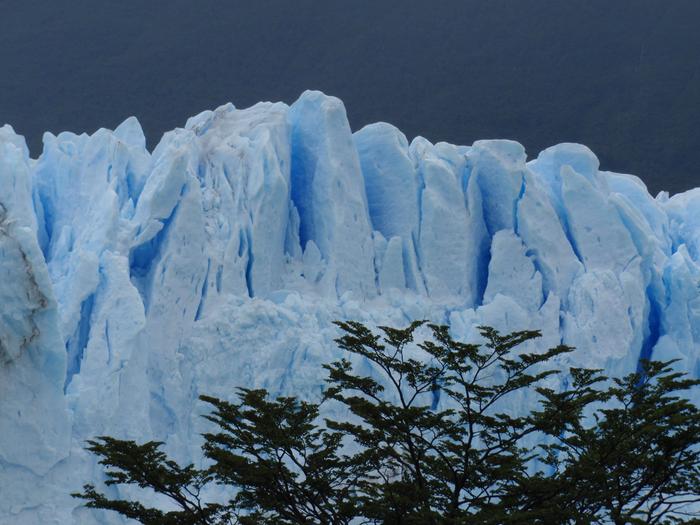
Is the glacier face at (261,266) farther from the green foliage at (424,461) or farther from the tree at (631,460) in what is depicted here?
the tree at (631,460)

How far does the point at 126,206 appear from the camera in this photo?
18109 millimetres

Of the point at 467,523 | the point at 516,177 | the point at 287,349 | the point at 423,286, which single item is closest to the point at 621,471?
the point at 467,523

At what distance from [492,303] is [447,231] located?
1655 millimetres

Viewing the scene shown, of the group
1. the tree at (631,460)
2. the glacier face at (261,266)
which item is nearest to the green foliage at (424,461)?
the tree at (631,460)

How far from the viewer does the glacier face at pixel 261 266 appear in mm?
14992

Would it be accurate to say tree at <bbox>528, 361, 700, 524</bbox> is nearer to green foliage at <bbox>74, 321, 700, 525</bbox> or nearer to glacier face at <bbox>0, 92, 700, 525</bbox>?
green foliage at <bbox>74, 321, 700, 525</bbox>

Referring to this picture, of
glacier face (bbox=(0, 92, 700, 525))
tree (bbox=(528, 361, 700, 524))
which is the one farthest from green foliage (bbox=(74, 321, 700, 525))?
glacier face (bbox=(0, 92, 700, 525))

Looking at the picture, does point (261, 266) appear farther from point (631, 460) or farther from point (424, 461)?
point (631, 460)

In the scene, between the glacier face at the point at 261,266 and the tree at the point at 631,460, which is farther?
the glacier face at the point at 261,266

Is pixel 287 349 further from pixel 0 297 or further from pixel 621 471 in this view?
pixel 621 471

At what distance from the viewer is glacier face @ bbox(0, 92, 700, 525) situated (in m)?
15.0

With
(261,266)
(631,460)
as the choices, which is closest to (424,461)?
(631,460)

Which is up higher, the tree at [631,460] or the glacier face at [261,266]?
the glacier face at [261,266]

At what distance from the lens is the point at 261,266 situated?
706 inches
